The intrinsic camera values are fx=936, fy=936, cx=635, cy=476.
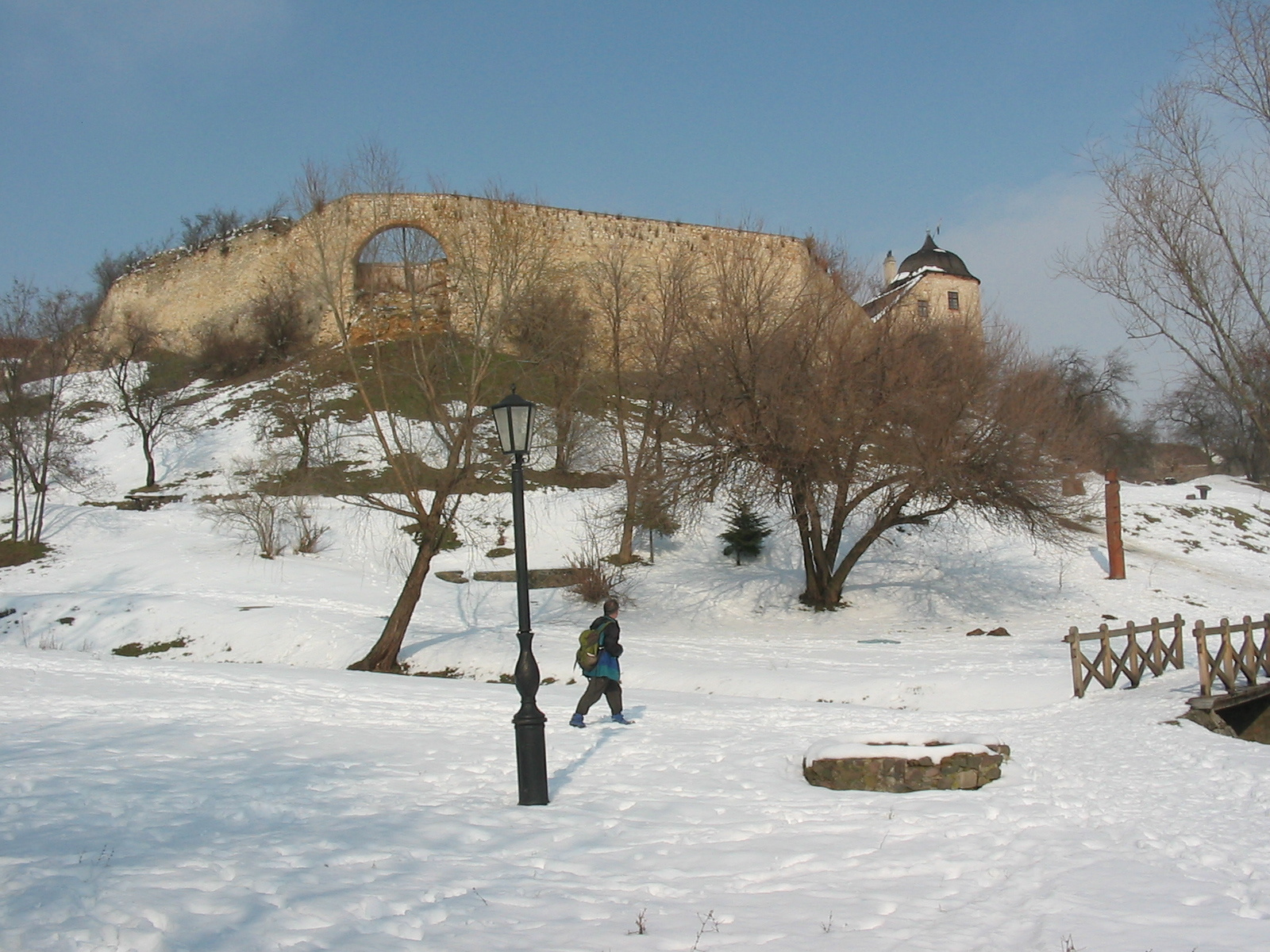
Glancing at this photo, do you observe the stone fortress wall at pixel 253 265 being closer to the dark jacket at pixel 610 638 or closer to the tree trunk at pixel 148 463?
the tree trunk at pixel 148 463

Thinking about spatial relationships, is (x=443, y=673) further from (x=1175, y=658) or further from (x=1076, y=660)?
(x=1175, y=658)

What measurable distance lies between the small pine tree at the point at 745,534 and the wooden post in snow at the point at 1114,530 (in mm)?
8750

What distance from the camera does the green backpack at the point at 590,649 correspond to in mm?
9859

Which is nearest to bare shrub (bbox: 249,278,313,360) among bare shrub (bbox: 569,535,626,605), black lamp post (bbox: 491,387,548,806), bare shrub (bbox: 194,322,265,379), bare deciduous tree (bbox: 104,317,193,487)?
bare shrub (bbox: 194,322,265,379)

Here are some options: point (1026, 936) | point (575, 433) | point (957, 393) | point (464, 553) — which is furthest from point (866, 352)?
point (1026, 936)

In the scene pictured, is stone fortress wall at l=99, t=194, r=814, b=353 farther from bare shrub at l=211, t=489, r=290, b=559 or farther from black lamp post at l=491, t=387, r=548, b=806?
black lamp post at l=491, t=387, r=548, b=806

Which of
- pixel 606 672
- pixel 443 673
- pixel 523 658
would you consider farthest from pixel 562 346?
pixel 523 658

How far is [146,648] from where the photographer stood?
17.8 metres

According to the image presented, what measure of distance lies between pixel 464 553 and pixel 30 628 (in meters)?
10.3

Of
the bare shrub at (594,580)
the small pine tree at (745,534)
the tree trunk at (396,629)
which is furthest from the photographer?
the small pine tree at (745,534)

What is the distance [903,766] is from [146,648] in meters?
15.5

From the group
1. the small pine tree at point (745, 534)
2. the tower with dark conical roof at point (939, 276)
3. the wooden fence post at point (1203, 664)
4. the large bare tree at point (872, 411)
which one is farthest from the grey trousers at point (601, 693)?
the tower with dark conical roof at point (939, 276)

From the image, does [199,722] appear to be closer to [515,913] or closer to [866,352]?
[515,913]

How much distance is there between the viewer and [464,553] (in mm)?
25781
